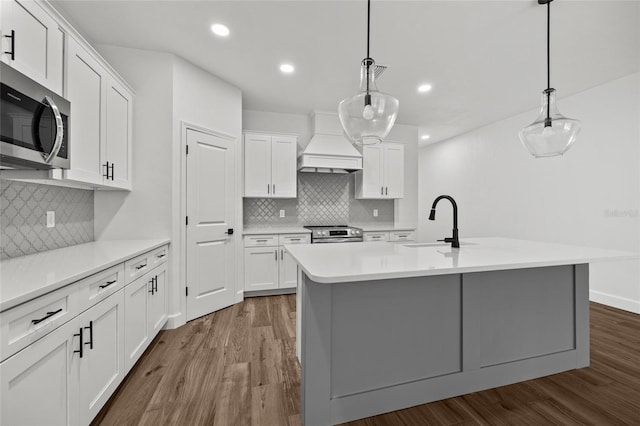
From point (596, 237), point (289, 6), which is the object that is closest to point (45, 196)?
point (289, 6)

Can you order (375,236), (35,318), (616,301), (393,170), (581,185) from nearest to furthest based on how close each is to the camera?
(35,318) → (616,301) → (581,185) → (375,236) → (393,170)

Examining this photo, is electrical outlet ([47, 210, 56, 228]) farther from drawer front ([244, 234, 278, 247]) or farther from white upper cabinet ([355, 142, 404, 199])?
white upper cabinet ([355, 142, 404, 199])

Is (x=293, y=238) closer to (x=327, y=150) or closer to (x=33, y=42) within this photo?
(x=327, y=150)

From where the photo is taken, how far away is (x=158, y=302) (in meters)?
2.46

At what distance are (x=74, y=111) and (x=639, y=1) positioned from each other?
170 inches

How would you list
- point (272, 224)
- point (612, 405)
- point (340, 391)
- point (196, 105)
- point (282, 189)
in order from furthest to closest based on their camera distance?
point (272, 224)
point (282, 189)
point (196, 105)
point (612, 405)
point (340, 391)

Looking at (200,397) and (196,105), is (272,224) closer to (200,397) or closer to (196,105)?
(196,105)

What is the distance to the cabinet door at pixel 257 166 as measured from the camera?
3.89 meters

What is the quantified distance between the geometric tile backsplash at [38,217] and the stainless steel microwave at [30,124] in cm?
Answer: 44

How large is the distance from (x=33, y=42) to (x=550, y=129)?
3.32 metres

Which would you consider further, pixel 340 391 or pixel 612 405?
pixel 612 405

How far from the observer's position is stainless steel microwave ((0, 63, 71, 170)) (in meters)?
1.24

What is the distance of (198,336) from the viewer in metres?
2.58

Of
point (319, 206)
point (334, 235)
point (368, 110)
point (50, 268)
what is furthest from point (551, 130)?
point (50, 268)
